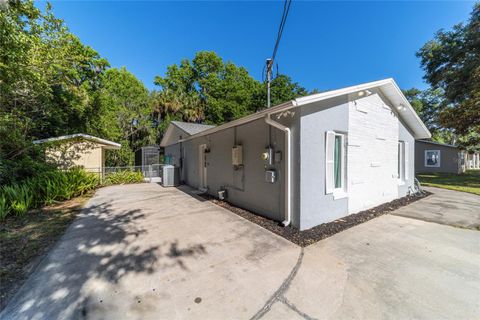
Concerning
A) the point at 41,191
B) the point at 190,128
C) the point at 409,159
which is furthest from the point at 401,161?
the point at 41,191

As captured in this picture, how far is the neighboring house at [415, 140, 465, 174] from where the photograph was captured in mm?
17141

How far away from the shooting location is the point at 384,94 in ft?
20.0

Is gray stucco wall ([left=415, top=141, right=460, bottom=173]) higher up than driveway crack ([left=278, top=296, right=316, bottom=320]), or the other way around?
gray stucco wall ([left=415, top=141, right=460, bottom=173])

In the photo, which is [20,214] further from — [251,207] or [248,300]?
[248,300]

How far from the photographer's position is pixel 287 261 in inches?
117

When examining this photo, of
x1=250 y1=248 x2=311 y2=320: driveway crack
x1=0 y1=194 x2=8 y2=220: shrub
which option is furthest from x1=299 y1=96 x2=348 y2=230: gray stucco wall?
x1=0 y1=194 x2=8 y2=220: shrub

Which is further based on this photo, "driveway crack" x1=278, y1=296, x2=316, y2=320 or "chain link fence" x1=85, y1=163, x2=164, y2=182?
"chain link fence" x1=85, y1=163, x2=164, y2=182

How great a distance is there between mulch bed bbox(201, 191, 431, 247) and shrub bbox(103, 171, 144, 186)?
8149 millimetres

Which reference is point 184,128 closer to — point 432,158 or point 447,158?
point 432,158

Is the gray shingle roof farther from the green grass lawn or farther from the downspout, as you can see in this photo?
the green grass lawn

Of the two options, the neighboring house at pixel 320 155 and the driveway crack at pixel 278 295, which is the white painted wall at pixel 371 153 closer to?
the neighboring house at pixel 320 155

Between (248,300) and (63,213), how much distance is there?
19.9 feet

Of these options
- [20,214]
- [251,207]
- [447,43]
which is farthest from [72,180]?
[447,43]

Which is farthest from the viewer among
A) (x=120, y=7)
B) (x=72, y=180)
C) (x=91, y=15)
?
(x=91, y=15)
